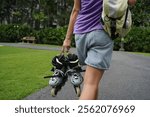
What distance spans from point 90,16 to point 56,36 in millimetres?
28400

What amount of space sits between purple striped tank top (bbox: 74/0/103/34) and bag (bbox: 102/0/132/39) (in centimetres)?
10

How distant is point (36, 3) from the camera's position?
44094 millimetres

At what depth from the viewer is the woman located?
3.62 metres

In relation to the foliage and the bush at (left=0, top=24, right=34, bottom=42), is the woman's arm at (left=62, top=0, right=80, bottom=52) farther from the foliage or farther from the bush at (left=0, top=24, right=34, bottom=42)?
the bush at (left=0, top=24, right=34, bottom=42)

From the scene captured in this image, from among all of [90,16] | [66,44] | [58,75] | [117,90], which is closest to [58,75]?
[58,75]

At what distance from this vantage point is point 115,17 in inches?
142

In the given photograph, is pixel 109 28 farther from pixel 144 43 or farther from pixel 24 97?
pixel 144 43

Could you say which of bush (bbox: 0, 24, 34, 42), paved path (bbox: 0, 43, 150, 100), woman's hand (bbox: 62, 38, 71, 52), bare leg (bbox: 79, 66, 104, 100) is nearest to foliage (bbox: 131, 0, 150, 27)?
bush (bbox: 0, 24, 34, 42)

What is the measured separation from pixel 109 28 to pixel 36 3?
41.2 metres

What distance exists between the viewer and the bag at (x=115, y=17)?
11.6 ft

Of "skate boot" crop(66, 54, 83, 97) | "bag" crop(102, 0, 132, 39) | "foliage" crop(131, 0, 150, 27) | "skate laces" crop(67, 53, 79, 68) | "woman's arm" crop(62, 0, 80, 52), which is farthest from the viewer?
"foliage" crop(131, 0, 150, 27)

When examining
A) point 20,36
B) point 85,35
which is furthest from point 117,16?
point 20,36

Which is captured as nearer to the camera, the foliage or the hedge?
the hedge

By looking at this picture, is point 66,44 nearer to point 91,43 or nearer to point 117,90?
point 91,43
